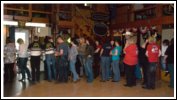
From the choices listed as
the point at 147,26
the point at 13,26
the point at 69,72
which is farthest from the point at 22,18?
the point at 147,26

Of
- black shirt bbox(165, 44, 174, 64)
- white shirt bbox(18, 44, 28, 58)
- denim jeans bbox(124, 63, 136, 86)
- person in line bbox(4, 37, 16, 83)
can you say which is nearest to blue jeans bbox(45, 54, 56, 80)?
white shirt bbox(18, 44, 28, 58)

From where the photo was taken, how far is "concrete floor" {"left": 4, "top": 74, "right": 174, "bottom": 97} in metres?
6.46

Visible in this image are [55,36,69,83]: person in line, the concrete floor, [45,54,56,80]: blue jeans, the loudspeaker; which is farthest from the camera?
the loudspeaker

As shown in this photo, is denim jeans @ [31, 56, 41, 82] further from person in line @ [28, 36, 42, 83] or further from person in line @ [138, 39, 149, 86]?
person in line @ [138, 39, 149, 86]

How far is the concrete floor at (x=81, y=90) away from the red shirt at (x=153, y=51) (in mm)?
796

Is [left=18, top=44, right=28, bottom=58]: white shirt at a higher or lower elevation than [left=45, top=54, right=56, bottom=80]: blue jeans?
higher

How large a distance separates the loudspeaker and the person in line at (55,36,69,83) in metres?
3.95

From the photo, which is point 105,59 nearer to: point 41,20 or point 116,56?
point 116,56

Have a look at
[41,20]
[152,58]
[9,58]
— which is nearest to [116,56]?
[152,58]

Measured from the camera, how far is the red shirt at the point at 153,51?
283 inches

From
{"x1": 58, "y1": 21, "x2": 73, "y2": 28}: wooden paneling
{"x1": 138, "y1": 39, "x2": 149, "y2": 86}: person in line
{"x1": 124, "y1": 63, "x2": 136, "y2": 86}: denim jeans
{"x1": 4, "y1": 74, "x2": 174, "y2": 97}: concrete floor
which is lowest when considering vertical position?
{"x1": 4, "y1": 74, "x2": 174, "y2": 97}: concrete floor

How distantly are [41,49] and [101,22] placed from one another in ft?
15.4

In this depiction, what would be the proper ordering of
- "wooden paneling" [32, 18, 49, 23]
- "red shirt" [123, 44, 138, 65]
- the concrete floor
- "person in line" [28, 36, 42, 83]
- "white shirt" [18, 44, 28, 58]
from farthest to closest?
1. "wooden paneling" [32, 18, 49, 23]
2. "white shirt" [18, 44, 28, 58]
3. "person in line" [28, 36, 42, 83]
4. "red shirt" [123, 44, 138, 65]
5. the concrete floor

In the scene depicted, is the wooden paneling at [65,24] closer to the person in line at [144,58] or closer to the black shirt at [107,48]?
the black shirt at [107,48]
